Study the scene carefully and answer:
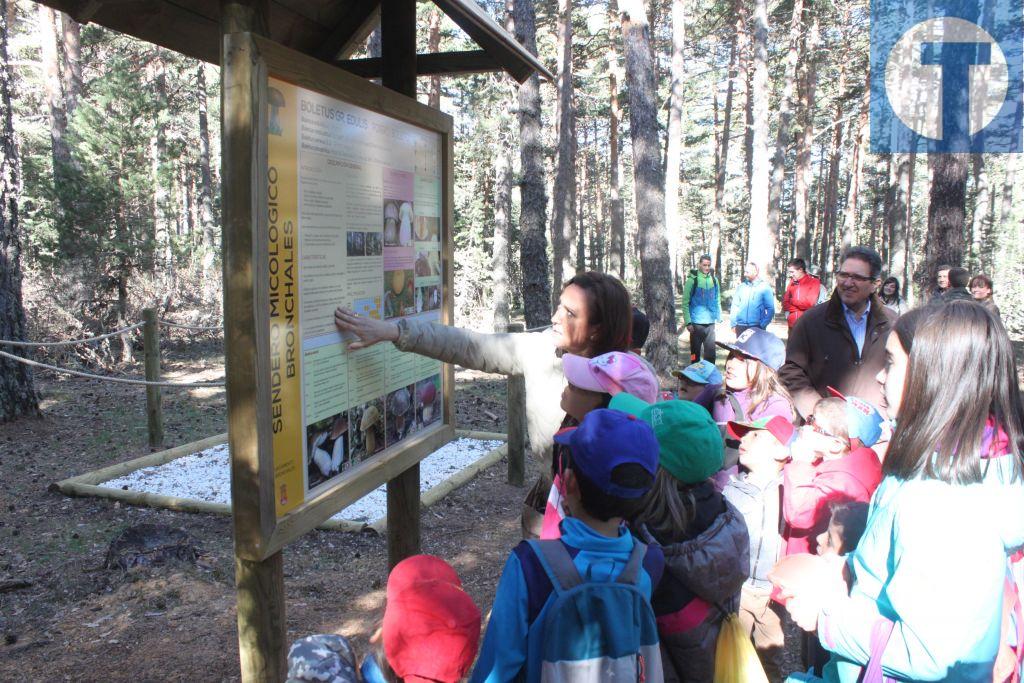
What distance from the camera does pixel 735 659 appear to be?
226cm

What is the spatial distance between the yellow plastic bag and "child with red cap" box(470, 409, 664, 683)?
0.44 metres

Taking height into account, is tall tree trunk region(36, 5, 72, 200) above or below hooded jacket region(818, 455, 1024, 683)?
above

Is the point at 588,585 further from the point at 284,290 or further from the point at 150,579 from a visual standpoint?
the point at 150,579

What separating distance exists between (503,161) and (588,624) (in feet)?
45.0

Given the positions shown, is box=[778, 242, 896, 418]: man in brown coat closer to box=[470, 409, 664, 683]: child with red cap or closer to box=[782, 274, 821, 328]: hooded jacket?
box=[470, 409, 664, 683]: child with red cap

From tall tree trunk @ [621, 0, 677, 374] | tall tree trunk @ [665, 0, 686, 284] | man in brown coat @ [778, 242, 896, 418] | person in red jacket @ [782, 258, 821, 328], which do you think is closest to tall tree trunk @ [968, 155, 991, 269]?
tall tree trunk @ [665, 0, 686, 284]

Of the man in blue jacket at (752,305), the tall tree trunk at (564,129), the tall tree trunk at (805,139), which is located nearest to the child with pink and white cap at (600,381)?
the man in blue jacket at (752,305)

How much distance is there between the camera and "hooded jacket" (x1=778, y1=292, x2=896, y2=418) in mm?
4262

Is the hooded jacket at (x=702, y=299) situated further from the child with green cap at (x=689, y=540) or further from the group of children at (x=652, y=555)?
the child with green cap at (x=689, y=540)

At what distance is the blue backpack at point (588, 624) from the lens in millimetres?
1789

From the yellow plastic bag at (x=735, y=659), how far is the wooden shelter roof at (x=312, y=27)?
2.72 meters

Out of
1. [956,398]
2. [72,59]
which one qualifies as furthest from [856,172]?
[956,398]

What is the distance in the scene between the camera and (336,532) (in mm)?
5441

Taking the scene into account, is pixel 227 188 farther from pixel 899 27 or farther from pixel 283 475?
pixel 899 27
